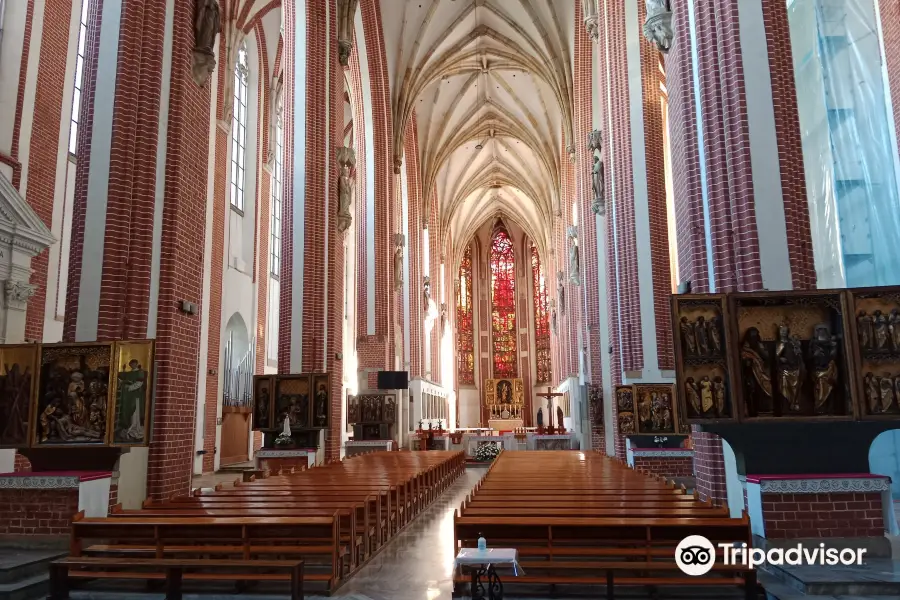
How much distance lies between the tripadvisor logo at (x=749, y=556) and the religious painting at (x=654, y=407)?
619 centimetres

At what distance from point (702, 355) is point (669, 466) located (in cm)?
682

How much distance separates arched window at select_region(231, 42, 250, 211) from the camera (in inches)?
778

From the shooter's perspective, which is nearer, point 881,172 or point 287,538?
point 287,538

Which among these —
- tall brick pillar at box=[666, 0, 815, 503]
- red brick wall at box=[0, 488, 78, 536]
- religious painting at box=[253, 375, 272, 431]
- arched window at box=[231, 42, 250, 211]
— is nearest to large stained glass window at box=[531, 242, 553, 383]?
arched window at box=[231, 42, 250, 211]

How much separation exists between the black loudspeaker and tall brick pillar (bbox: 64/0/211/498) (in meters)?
12.1

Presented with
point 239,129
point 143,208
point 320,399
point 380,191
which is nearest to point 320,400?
point 320,399

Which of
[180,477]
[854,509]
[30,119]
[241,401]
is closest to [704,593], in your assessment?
[854,509]

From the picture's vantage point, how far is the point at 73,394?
254 inches

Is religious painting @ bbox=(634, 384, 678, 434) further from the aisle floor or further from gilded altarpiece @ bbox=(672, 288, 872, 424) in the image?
gilded altarpiece @ bbox=(672, 288, 872, 424)

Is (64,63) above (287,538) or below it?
above

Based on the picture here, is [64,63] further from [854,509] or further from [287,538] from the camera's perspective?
[854,509]

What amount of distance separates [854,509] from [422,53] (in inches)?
920

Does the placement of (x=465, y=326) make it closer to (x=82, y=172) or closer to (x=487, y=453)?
(x=487, y=453)

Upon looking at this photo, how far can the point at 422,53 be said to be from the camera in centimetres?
2555
